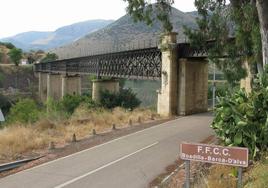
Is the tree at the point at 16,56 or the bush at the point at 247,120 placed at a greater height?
the tree at the point at 16,56

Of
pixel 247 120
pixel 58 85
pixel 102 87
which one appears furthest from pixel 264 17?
pixel 58 85

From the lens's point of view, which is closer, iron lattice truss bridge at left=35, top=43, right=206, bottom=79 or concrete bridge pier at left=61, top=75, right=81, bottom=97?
iron lattice truss bridge at left=35, top=43, right=206, bottom=79

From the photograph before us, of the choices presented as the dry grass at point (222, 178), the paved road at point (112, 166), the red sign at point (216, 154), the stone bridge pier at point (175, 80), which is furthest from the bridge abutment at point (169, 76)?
the red sign at point (216, 154)

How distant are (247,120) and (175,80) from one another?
23.4 m

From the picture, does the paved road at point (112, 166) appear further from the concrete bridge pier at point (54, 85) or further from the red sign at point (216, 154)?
the concrete bridge pier at point (54, 85)

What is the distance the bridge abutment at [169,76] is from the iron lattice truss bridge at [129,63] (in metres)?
0.80

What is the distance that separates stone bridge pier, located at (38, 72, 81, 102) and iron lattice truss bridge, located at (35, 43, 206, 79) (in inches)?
194

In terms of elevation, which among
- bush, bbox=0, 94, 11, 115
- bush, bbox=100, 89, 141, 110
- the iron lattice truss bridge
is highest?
the iron lattice truss bridge

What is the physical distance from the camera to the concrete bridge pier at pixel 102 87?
56.8m

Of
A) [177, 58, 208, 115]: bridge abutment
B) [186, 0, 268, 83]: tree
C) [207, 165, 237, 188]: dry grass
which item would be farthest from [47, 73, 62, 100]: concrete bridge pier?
[207, 165, 237, 188]: dry grass

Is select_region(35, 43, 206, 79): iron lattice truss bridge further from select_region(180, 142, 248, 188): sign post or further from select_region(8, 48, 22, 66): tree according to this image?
select_region(8, 48, 22, 66): tree

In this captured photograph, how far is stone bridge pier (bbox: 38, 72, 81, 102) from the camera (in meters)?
74.5

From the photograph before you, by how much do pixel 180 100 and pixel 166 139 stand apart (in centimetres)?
1434

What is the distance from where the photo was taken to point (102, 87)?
57.7 metres
